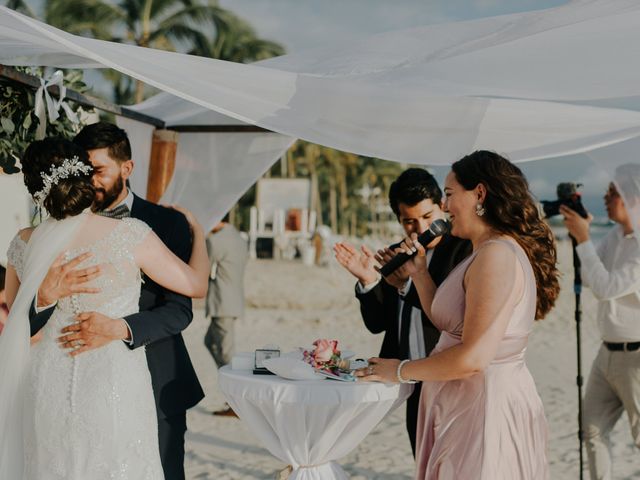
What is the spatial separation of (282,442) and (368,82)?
59.8 inches

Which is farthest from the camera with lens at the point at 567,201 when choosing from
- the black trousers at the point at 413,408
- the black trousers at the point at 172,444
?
the black trousers at the point at 172,444

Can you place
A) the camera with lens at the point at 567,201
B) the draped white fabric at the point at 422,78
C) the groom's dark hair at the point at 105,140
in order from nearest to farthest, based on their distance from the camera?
the draped white fabric at the point at 422,78 → the groom's dark hair at the point at 105,140 → the camera with lens at the point at 567,201

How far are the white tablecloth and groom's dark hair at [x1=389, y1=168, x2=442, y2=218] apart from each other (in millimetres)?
919

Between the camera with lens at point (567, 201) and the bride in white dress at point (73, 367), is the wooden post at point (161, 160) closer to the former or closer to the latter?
the bride in white dress at point (73, 367)

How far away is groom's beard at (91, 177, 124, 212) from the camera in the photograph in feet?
10.0

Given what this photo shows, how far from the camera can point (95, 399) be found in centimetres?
266

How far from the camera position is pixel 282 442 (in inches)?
119

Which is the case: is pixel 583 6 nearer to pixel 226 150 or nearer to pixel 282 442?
pixel 282 442

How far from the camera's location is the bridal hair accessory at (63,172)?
262 cm

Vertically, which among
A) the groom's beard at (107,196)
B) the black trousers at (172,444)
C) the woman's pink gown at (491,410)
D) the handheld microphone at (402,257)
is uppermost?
the groom's beard at (107,196)

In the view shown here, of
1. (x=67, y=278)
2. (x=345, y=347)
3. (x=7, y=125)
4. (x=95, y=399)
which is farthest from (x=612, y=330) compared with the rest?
(x=345, y=347)

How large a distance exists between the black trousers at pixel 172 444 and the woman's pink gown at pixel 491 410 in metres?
1.08

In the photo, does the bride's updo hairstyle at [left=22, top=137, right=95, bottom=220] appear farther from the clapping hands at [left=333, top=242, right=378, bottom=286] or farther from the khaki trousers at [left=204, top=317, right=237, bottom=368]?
the khaki trousers at [left=204, top=317, right=237, bottom=368]

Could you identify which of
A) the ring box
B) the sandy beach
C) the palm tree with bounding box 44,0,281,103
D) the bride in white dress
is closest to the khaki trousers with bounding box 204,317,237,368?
the sandy beach
